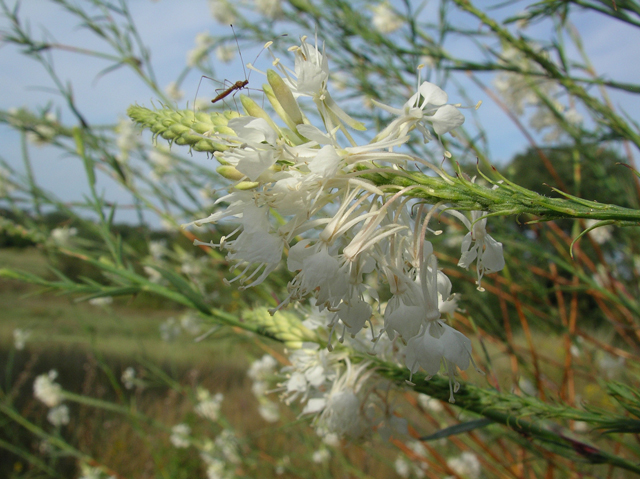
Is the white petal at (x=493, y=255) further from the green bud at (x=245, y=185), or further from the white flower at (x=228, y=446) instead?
the white flower at (x=228, y=446)

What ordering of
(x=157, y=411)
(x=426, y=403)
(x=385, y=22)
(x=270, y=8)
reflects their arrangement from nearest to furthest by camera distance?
(x=426, y=403)
(x=270, y=8)
(x=385, y=22)
(x=157, y=411)

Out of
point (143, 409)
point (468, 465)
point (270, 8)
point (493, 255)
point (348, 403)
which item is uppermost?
point (270, 8)

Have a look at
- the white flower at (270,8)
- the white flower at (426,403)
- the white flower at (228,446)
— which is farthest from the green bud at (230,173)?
the white flower at (228,446)

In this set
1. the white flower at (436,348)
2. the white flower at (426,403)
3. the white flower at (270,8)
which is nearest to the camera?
the white flower at (436,348)

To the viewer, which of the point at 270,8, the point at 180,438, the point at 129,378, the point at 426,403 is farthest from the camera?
the point at 180,438

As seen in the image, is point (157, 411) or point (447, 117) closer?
point (447, 117)

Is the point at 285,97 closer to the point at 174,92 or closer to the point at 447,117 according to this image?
the point at 447,117

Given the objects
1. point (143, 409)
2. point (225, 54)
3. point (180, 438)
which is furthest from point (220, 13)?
point (143, 409)

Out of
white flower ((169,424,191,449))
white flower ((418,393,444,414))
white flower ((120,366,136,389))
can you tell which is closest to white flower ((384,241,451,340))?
white flower ((418,393,444,414))
